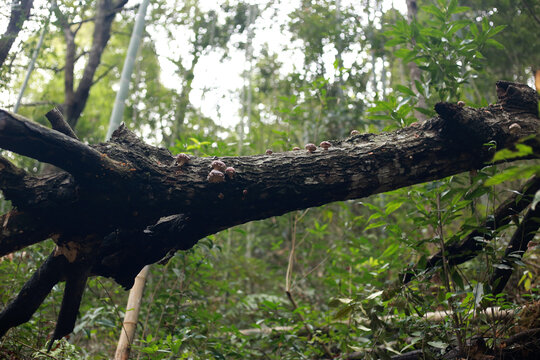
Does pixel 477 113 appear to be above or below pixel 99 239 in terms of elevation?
above

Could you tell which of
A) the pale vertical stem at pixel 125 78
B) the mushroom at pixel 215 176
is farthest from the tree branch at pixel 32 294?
the pale vertical stem at pixel 125 78

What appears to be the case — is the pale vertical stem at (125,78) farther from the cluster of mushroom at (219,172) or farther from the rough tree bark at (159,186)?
the cluster of mushroom at (219,172)

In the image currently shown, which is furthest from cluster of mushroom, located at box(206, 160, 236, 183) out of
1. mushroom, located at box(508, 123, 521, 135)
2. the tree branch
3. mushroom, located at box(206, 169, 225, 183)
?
mushroom, located at box(508, 123, 521, 135)

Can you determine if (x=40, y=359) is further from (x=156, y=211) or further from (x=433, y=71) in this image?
(x=433, y=71)

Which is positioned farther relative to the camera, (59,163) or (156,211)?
(156,211)

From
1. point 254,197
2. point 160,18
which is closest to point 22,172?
point 254,197

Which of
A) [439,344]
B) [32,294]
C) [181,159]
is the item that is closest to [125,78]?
[181,159]

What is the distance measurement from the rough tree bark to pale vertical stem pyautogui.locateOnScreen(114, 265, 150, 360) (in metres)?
0.75

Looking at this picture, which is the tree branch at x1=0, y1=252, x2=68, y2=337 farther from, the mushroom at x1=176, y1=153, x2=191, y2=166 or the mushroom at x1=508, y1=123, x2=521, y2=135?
the mushroom at x1=508, y1=123, x2=521, y2=135

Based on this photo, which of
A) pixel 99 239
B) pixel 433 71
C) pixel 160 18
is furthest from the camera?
pixel 160 18

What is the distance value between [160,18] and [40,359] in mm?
5906

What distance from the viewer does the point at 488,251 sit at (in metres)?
2.04

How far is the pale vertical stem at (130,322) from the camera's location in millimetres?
2602

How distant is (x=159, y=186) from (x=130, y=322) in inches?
52.7
